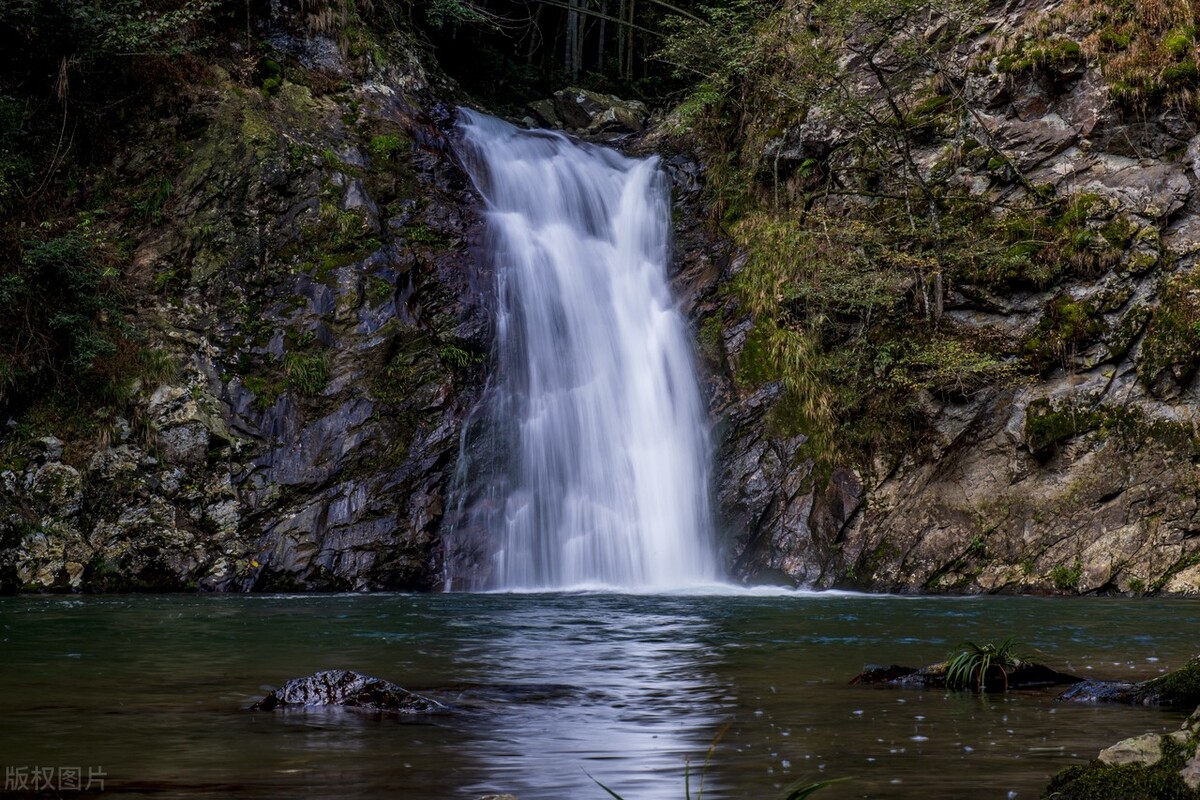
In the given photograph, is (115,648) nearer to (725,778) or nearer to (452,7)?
(725,778)

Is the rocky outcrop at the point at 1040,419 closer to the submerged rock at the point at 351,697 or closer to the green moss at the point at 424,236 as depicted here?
the green moss at the point at 424,236

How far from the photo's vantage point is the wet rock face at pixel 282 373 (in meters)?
13.4

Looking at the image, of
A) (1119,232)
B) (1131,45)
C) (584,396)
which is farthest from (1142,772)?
(1131,45)

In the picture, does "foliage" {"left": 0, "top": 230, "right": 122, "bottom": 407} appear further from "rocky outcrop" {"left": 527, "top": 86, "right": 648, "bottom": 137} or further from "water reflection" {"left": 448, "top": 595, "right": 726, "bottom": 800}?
"rocky outcrop" {"left": 527, "top": 86, "right": 648, "bottom": 137}

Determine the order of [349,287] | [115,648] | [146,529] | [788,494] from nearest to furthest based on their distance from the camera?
[115,648]
[146,529]
[788,494]
[349,287]

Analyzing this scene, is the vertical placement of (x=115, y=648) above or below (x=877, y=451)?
below

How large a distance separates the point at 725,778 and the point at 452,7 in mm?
21090

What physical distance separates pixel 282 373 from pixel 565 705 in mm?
10906

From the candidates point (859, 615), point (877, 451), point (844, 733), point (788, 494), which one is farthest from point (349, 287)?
point (844, 733)

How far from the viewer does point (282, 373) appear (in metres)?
14.8

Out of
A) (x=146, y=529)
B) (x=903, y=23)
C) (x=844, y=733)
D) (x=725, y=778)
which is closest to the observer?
(x=725, y=778)

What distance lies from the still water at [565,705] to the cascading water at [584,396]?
4294mm

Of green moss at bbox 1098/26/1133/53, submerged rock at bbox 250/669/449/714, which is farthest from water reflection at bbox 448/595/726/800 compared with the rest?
green moss at bbox 1098/26/1133/53

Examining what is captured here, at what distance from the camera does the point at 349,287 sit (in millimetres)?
15656
